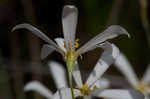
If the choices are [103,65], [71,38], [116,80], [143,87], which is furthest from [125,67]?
[71,38]

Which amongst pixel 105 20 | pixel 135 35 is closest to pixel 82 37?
pixel 105 20

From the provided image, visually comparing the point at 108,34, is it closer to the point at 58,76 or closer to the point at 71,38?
the point at 71,38

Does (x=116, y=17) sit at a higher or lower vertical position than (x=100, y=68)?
higher

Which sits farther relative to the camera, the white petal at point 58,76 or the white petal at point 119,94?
the white petal at point 58,76

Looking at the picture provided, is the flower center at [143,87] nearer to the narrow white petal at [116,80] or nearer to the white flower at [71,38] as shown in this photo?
the narrow white petal at [116,80]

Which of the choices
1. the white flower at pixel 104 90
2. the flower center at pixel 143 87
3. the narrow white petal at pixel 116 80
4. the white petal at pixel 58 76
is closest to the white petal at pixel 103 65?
the white flower at pixel 104 90

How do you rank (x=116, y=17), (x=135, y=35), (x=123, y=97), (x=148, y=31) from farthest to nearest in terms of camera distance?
(x=135, y=35) < (x=116, y=17) < (x=148, y=31) < (x=123, y=97)

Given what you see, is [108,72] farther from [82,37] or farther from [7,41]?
[7,41]

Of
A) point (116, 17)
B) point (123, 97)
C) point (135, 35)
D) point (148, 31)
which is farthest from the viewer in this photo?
point (135, 35)
